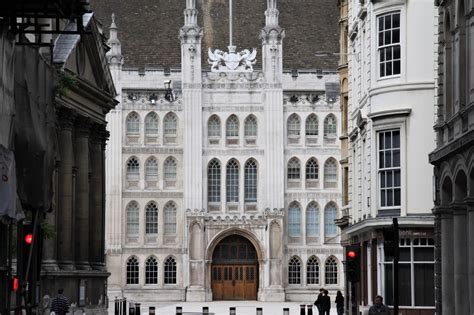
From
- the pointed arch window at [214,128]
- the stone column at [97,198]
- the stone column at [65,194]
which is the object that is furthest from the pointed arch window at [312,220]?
the stone column at [65,194]

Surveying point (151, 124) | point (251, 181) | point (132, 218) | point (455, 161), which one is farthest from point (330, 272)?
point (455, 161)

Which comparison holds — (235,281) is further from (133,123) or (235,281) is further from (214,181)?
(133,123)

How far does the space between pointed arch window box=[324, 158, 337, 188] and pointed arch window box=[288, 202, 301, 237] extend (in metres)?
2.45

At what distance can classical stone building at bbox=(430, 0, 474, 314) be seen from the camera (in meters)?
31.1

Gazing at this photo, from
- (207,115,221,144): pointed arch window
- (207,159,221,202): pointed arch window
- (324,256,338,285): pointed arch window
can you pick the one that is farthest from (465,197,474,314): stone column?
(207,115,221,144): pointed arch window

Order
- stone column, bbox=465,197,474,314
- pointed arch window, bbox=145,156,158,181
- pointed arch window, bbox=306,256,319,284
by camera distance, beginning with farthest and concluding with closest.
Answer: pointed arch window, bbox=145,156,158,181 → pointed arch window, bbox=306,256,319,284 → stone column, bbox=465,197,474,314

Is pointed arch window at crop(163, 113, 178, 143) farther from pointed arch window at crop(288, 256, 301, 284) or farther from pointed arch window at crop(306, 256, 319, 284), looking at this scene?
pointed arch window at crop(306, 256, 319, 284)

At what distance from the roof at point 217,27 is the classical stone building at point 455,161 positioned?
62.6 metres

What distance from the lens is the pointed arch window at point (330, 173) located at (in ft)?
303

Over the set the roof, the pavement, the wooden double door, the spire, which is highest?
the roof

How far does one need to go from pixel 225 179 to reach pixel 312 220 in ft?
20.8

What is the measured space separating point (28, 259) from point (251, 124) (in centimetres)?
7031

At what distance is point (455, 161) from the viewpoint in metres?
32.8

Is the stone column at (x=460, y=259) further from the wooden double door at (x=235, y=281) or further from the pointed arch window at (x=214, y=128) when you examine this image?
the pointed arch window at (x=214, y=128)
